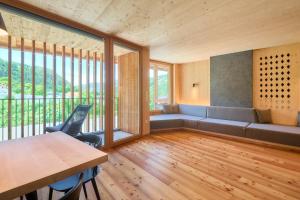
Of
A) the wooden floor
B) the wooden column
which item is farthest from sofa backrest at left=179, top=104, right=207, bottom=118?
the wooden column

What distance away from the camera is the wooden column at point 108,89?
3266 mm

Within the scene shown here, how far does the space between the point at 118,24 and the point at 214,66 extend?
3.63m

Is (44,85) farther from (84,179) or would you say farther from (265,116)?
(265,116)

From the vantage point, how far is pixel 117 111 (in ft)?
15.9

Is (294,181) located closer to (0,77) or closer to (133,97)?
(133,97)

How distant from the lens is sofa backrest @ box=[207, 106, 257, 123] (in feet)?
13.7

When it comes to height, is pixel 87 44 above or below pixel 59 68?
above

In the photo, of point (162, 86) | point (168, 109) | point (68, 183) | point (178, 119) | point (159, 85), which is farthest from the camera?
point (162, 86)

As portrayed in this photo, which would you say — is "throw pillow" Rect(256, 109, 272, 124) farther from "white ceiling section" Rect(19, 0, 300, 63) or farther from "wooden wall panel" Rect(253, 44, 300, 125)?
"white ceiling section" Rect(19, 0, 300, 63)

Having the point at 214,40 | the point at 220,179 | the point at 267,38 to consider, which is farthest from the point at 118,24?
the point at 267,38

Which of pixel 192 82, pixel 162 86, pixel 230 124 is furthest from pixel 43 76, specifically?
pixel 230 124

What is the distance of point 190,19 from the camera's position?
2604 millimetres

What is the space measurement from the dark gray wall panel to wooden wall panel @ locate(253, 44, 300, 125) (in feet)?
0.56

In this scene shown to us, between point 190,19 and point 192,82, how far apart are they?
3.67 metres
